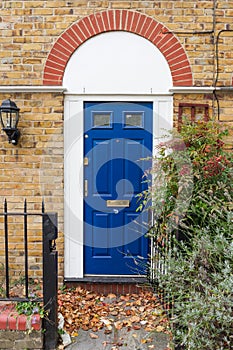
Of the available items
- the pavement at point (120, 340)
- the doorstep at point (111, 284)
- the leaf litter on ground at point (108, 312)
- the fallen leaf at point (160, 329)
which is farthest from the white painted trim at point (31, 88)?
the fallen leaf at point (160, 329)

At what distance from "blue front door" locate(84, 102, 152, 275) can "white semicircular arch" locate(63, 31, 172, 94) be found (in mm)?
212

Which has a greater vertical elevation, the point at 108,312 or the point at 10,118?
the point at 10,118

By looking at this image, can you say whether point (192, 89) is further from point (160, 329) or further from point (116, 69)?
point (160, 329)

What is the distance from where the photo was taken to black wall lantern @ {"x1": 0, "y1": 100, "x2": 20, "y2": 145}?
13.2 ft

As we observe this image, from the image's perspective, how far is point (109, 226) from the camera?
4.35 m

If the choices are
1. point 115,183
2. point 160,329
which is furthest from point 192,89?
point 160,329

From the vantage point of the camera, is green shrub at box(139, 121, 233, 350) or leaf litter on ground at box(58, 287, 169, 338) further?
leaf litter on ground at box(58, 287, 169, 338)

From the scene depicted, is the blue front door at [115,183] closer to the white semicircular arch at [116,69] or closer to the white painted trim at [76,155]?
the white painted trim at [76,155]

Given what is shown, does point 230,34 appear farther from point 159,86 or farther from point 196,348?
point 196,348

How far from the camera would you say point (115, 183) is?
4312 millimetres

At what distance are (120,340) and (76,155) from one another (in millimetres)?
2189

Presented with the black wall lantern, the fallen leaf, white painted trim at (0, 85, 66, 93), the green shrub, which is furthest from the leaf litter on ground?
white painted trim at (0, 85, 66, 93)

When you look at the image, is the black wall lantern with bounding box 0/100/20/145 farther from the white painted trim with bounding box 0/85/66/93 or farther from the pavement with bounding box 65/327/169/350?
the pavement with bounding box 65/327/169/350

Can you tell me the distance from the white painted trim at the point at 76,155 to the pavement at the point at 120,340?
1061 mm
